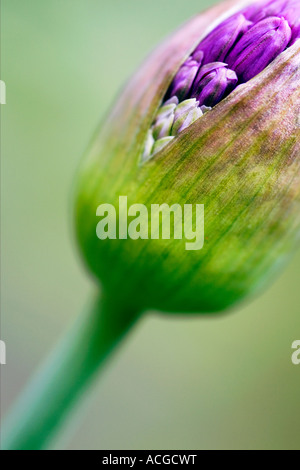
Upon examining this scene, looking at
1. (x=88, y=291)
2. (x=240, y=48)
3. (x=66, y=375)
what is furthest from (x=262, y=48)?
(x=88, y=291)

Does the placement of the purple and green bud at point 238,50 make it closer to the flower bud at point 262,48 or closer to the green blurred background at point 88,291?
the flower bud at point 262,48

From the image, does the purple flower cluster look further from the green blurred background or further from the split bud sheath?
the green blurred background

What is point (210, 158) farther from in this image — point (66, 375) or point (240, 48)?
point (66, 375)

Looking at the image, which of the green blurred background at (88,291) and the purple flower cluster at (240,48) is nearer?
the purple flower cluster at (240,48)

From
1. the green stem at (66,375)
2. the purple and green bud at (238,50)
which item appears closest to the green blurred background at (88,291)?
the green stem at (66,375)

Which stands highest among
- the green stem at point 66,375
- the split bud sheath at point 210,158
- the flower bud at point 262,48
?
the flower bud at point 262,48
